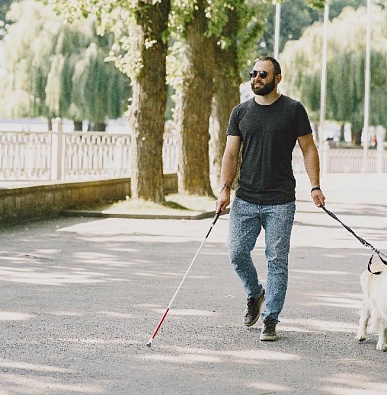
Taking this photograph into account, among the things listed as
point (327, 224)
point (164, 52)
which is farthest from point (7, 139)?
point (327, 224)

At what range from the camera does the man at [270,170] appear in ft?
27.6

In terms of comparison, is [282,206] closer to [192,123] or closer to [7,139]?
[192,123]

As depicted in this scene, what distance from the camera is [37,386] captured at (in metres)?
6.56

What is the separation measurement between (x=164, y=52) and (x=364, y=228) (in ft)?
17.4

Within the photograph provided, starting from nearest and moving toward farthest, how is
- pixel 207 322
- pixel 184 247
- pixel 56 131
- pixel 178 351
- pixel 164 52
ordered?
pixel 178 351 → pixel 207 322 → pixel 184 247 → pixel 164 52 → pixel 56 131

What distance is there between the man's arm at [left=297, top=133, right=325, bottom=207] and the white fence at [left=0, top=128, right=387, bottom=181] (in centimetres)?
2101

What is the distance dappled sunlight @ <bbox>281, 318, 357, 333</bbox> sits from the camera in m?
8.92

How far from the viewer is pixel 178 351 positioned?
308 inches

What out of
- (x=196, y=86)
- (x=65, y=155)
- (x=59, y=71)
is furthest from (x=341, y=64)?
(x=196, y=86)

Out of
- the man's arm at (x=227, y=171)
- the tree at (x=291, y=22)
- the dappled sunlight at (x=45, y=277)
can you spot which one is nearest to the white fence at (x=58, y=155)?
the dappled sunlight at (x=45, y=277)

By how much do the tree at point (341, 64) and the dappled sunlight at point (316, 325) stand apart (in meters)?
48.4

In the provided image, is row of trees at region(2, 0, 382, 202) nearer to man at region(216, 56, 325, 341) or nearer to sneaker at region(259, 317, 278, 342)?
man at region(216, 56, 325, 341)

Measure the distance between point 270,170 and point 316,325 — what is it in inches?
56.3

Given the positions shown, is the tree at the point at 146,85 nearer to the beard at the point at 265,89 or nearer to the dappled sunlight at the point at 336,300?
the dappled sunlight at the point at 336,300
